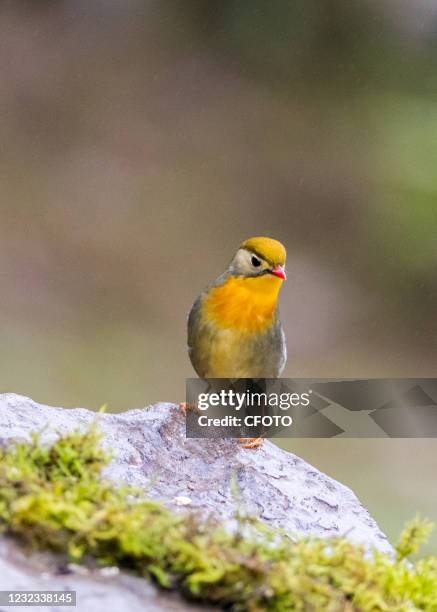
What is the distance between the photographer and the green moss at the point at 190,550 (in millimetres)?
1691

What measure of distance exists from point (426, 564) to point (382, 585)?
0.20 m

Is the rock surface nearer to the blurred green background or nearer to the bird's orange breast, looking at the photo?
the bird's orange breast

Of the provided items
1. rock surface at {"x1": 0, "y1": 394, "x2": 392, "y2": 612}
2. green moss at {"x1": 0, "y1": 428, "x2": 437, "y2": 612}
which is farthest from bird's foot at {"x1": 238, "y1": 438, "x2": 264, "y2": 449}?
green moss at {"x1": 0, "y1": 428, "x2": 437, "y2": 612}

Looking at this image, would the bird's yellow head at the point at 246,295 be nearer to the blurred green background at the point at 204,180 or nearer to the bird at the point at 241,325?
the bird at the point at 241,325

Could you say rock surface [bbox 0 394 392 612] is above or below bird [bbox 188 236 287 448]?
below

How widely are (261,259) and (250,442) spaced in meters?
0.57

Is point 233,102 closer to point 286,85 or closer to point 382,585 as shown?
point 286,85

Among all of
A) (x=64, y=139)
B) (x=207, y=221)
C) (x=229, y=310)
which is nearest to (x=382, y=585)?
(x=229, y=310)

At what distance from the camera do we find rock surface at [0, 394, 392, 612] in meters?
2.40

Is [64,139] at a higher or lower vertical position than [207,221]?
higher

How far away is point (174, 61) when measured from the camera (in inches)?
459

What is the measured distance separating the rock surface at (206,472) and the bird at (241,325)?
0.29m

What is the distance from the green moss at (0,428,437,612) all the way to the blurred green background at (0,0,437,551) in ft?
19.8

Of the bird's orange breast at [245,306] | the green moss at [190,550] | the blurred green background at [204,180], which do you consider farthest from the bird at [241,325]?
the blurred green background at [204,180]
